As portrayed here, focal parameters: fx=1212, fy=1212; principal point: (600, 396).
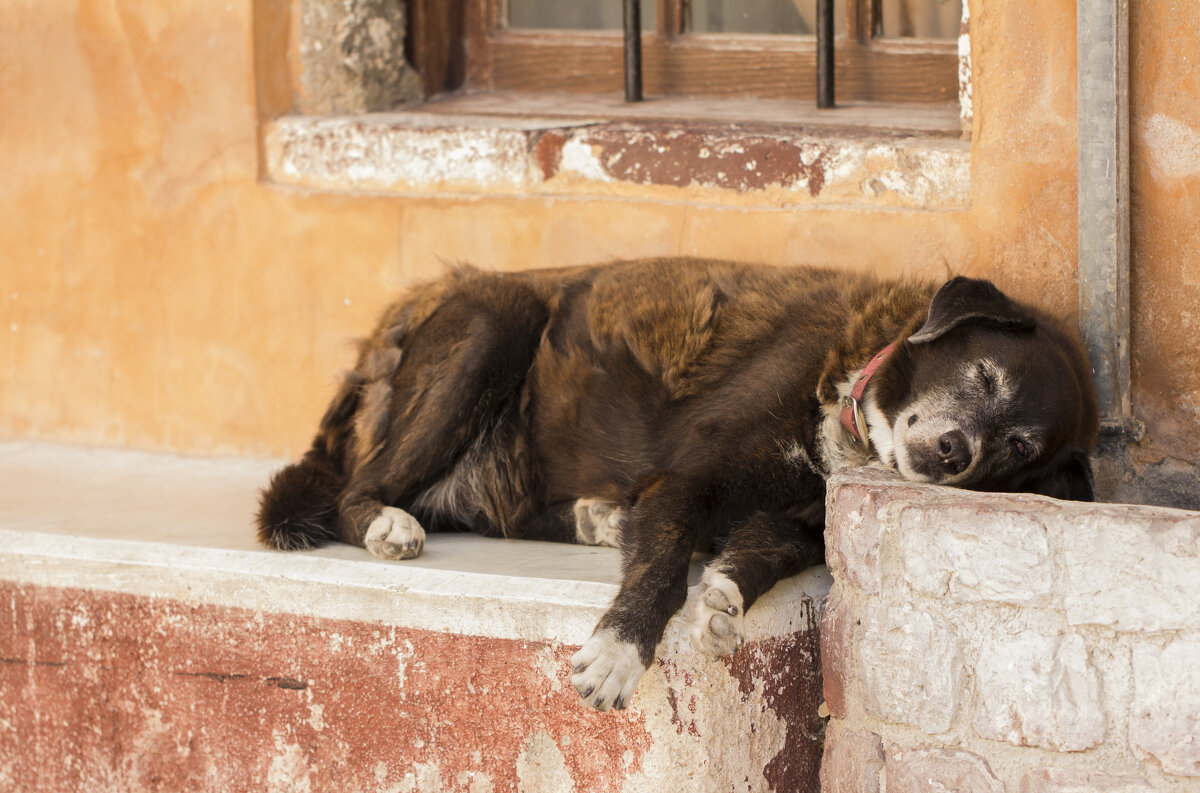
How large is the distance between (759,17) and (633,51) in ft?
1.59

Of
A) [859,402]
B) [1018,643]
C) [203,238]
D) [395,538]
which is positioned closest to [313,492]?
[395,538]

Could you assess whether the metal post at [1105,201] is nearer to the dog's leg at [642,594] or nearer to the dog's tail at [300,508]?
the dog's leg at [642,594]

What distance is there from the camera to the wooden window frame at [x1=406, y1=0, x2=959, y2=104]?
4270 millimetres

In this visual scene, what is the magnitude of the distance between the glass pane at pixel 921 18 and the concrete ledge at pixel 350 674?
2129 millimetres

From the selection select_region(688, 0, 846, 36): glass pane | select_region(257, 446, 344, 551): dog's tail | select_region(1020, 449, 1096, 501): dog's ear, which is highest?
select_region(688, 0, 846, 36): glass pane

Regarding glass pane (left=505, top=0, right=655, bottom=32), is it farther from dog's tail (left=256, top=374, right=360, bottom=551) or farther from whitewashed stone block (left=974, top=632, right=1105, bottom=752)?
whitewashed stone block (left=974, top=632, right=1105, bottom=752)

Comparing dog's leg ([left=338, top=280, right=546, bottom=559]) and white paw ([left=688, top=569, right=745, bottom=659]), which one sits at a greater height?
dog's leg ([left=338, top=280, right=546, bottom=559])

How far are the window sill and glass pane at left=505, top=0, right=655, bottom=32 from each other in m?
0.33

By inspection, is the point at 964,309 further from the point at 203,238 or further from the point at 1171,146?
the point at 203,238

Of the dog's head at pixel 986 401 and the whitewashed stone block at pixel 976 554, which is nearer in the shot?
the whitewashed stone block at pixel 976 554

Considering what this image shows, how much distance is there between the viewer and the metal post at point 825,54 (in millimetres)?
4066

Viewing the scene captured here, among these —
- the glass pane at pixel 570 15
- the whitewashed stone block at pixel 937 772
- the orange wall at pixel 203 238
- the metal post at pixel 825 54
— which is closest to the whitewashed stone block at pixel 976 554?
the whitewashed stone block at pixel 937 772

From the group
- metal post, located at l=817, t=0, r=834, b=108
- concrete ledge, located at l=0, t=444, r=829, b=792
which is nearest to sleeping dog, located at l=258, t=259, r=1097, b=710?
concrete ledge, located at l=0, t=444, r=829, b=792

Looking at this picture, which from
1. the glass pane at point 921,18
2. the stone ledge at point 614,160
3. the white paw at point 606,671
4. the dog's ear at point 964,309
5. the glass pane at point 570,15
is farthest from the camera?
the glass pane at point 570,15
